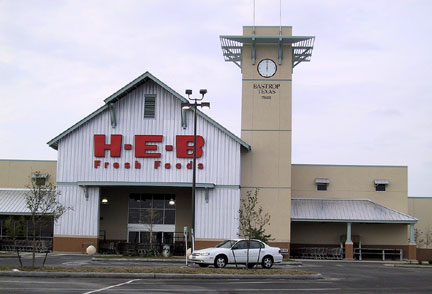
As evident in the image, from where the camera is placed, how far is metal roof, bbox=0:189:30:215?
4531 centimetres

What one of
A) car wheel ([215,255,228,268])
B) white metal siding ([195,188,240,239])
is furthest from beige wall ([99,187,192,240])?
car wheel ([215,255,228,268])

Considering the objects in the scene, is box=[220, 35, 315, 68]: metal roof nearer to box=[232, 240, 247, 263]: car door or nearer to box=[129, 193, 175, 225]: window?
box=[129, 193, 175, 225]: window

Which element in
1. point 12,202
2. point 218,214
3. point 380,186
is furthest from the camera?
point 380,186

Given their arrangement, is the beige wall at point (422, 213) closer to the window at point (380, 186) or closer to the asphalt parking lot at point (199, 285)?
the window at point (380, 186)

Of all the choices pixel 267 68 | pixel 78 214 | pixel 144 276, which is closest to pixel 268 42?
pixel 267 68

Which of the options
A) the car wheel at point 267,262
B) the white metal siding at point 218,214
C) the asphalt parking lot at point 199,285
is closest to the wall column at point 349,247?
the white metal siding at point 218,214

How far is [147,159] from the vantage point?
42.7 metres

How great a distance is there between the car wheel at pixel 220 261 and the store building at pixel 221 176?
1378cm

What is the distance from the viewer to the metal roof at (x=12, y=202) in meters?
45.3

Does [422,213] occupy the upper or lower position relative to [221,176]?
lower

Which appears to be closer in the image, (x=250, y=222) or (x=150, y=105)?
(x=250, y=222)

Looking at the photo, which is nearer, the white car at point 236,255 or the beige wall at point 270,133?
the white car at point 236,255

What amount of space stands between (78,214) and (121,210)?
14.0 feet

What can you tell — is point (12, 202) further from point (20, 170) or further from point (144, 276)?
point (144, 276)
